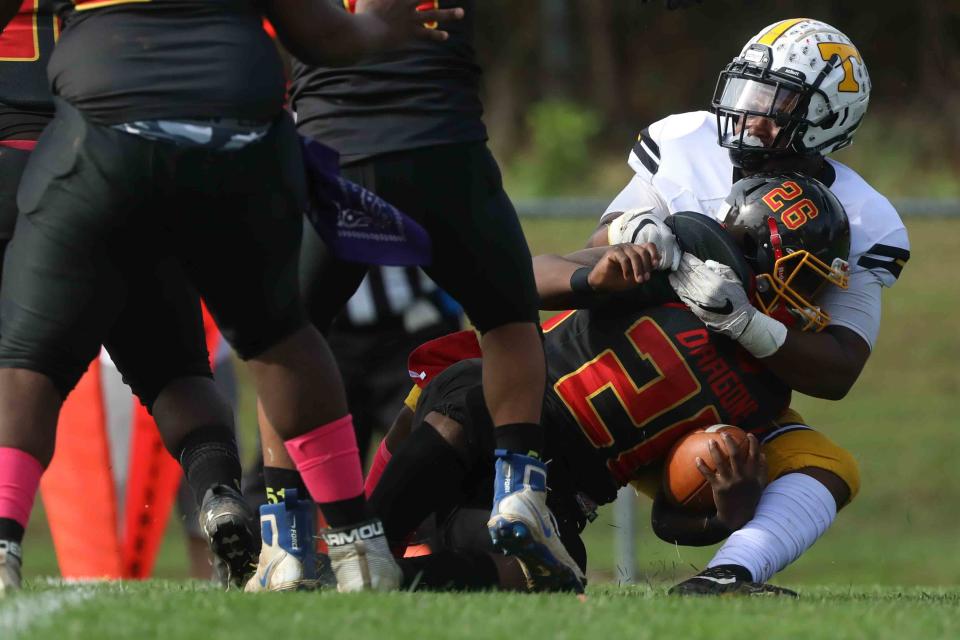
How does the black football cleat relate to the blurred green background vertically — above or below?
above

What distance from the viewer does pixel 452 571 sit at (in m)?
3.96

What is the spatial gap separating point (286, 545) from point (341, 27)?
1161mm

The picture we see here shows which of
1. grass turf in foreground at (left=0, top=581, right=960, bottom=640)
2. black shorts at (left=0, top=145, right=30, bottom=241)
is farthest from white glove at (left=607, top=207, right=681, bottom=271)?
black shorts at (left=0, top=145, right=30, bottom=241)

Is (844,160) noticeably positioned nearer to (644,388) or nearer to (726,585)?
(644,388)

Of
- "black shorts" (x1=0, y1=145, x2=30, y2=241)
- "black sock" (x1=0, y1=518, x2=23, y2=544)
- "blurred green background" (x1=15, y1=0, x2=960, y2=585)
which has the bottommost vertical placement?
"blurred green background" (x1=15, y1=0, x2=960, y2=585)

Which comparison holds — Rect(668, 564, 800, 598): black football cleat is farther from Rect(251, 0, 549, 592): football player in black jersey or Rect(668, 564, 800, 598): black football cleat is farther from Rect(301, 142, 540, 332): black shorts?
Rect(301, 142, 540, 332): black shorts

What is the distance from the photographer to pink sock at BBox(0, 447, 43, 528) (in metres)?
3.41

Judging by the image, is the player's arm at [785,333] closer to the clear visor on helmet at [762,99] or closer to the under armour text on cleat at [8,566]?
the clear visor on helmet at [762,99]

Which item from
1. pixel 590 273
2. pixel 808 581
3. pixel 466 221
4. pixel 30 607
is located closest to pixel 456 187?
pixel 466 221

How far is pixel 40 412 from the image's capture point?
3428mm

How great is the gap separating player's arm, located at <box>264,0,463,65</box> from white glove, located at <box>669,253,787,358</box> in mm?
1029

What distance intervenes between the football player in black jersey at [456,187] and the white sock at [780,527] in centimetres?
59

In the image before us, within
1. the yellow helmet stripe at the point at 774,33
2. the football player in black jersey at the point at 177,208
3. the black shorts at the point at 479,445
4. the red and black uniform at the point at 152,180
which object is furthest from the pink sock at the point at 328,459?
the yellow helmet stripe at the point at 774,33

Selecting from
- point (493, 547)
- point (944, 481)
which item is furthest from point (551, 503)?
point (944, 481)
